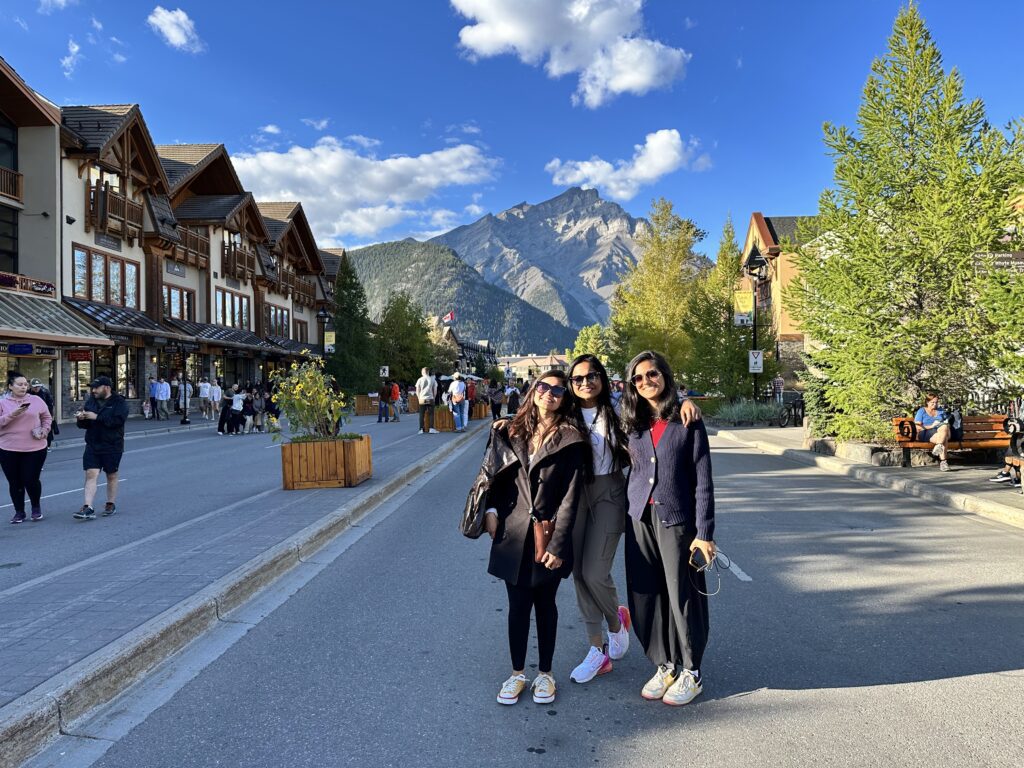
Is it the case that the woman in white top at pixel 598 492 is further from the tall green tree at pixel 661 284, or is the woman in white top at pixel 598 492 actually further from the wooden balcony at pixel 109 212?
the tall green tree at pixel 661 284

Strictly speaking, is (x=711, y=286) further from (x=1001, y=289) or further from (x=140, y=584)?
(x=140, y=584)

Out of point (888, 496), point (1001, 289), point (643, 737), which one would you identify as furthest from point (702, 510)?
point (1001, 289)

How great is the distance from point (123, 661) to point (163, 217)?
34693mm

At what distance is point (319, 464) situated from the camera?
10188mm

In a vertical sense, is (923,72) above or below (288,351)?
above

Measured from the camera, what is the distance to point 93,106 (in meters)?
30.8

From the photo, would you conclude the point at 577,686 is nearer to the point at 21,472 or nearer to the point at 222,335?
the point at 21,472

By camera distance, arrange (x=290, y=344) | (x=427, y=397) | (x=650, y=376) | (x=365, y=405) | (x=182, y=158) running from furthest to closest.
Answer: (x=290, y=344), (x=365, y=405), (x=182, y=158), (x=427, y=397), (x=650, y=376)

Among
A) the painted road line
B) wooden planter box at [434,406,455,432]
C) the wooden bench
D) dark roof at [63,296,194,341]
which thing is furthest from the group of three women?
dark roof at [63,296,194,341]

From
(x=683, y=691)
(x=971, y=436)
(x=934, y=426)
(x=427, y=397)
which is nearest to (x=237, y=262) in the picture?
(x=427, y=397)

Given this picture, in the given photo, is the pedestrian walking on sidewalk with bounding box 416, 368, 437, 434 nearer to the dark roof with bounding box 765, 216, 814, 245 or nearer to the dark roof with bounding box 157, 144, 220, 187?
the dark roof with bounding box 157, 144, 220, 187

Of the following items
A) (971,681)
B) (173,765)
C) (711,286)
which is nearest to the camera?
(173,765)

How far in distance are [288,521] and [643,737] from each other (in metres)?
5.29

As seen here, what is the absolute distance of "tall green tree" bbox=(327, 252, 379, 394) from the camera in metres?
47.8
